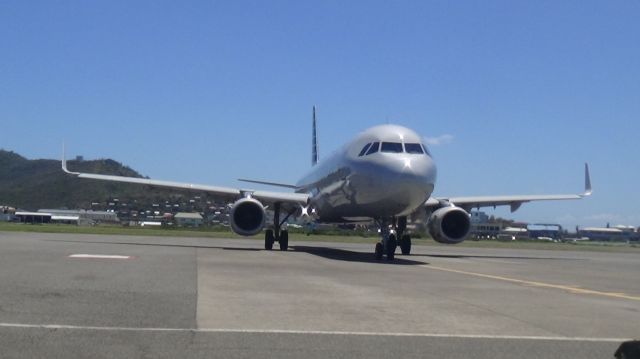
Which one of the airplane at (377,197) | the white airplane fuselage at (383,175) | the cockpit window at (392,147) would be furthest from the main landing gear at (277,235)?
the cockpit window at (392,147)

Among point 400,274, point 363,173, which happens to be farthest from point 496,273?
point 363,173

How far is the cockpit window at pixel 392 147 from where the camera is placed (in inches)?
1050

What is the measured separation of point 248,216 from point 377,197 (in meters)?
7.18

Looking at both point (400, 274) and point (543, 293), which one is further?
point (400, 274)

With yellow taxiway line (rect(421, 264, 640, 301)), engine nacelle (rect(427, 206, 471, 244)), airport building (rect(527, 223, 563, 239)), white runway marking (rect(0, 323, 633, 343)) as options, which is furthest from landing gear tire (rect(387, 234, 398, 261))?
airport building (rect(527, 223, 563, 239))

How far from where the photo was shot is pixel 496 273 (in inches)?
885

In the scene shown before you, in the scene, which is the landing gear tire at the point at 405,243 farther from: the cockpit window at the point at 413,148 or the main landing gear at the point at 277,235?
the main landing gear at the point at 277,235

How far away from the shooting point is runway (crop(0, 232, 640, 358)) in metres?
8.76

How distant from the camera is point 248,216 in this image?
105 feet

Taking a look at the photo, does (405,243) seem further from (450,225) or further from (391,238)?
(391,238)

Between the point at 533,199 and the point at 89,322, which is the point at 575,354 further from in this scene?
the point at 533,199

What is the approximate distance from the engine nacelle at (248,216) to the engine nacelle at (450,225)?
21.2ft

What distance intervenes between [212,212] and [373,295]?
6169 inches

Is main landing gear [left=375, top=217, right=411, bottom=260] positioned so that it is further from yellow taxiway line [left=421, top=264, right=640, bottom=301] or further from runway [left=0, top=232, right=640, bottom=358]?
runway [left=0, top=232, right=640, bottom=358]
